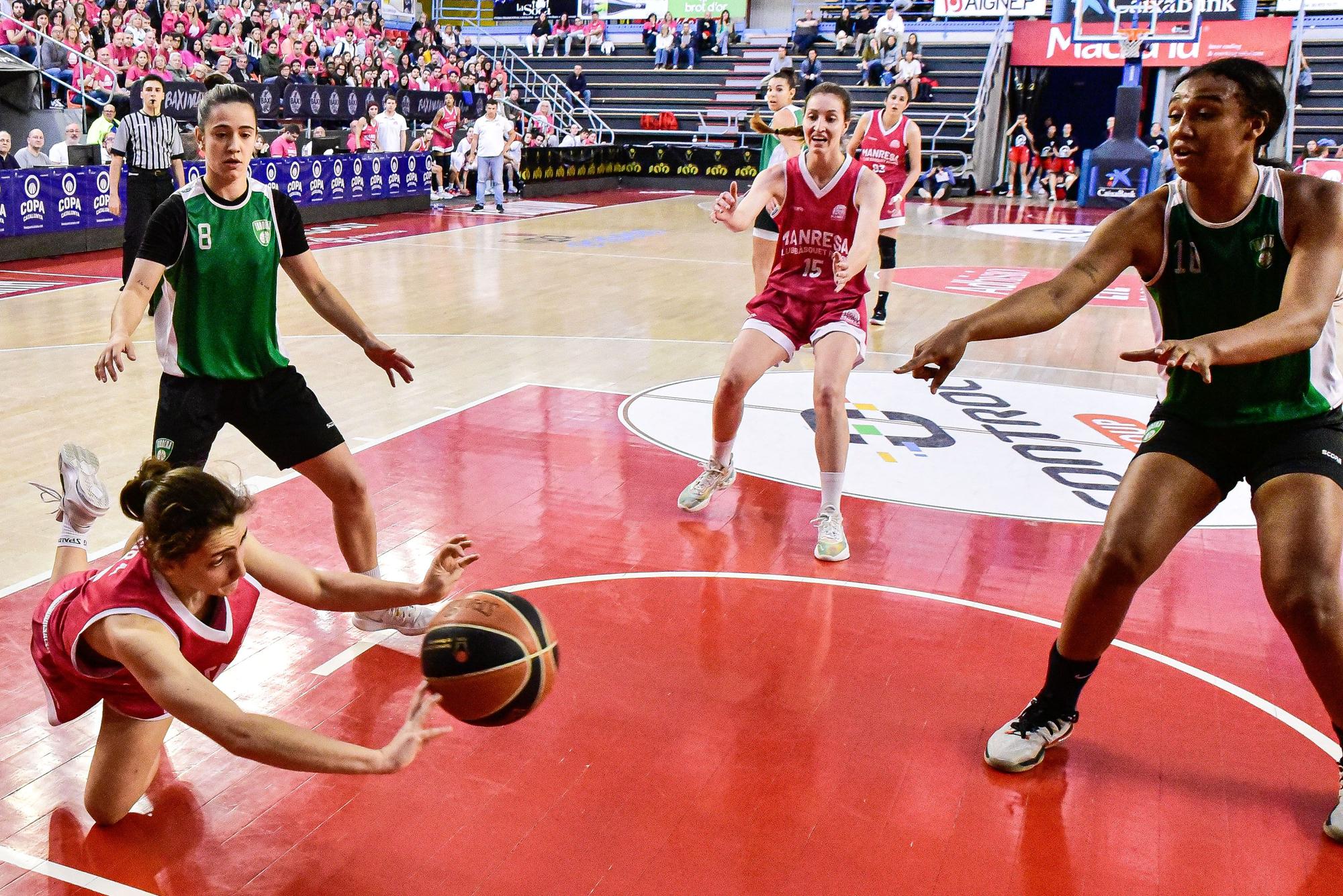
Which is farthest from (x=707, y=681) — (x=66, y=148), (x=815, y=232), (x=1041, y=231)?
(x=1041, y=231)

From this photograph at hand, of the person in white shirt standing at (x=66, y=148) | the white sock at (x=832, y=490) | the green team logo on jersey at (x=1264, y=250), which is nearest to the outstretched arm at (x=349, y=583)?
the green team logo on jersey at (x=1264, y=250)

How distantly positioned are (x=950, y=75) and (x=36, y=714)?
26.3m

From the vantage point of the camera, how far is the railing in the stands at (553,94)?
28438 mm

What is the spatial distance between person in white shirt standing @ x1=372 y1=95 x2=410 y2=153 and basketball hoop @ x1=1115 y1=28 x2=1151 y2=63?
42.0 ft

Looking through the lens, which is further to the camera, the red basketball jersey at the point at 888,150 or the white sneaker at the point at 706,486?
the red basketball jersey at the point at 888,150

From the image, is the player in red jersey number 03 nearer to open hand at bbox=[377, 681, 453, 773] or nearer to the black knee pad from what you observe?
open hand at bbox=[377, 681, 453, 773]

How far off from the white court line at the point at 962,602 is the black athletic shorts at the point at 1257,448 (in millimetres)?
925

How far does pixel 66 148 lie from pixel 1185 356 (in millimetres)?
15020

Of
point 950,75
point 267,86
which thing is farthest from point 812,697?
point 950,75

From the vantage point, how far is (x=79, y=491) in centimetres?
378

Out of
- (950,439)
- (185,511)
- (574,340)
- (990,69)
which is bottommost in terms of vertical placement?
(950,439)

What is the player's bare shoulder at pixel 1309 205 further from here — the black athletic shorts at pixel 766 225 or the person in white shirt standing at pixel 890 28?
the person in white shirt standing at pixel 890 28

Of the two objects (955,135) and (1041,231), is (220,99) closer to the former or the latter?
(1041,231)

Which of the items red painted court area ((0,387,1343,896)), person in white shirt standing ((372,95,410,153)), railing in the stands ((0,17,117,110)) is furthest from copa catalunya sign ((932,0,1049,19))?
red painted court area ((0,387,1343,896))
